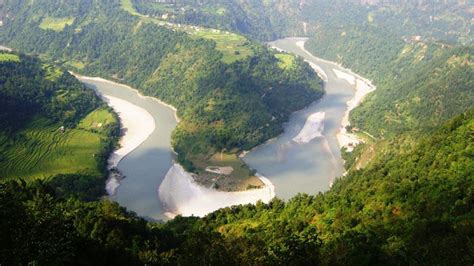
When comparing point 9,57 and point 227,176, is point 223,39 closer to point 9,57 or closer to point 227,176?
point 9,57

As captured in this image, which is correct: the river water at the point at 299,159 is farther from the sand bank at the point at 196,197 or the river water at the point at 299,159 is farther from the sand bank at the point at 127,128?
the sand bank at the point at 127,128

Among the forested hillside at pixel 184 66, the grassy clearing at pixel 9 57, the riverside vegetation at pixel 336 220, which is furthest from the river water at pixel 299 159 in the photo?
the grassy clearing at pixel 9 57

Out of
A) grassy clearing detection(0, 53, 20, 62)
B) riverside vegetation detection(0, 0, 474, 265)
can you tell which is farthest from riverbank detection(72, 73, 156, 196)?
grassy clearing detection(0, 53, 20, 62)

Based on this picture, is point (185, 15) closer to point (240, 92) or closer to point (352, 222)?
point (240, 92)

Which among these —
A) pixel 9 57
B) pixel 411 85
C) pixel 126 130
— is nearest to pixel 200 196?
pixel 126 130

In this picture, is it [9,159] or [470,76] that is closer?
[9,159]

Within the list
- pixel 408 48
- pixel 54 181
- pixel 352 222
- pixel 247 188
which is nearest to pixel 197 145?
pixel 247 188
